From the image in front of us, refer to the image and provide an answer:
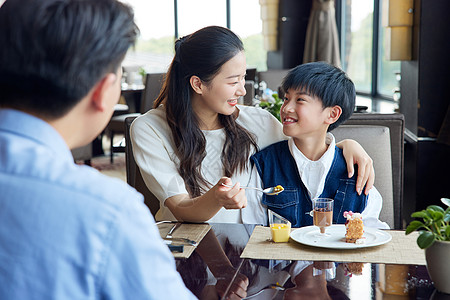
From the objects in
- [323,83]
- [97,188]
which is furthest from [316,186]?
[97,188]

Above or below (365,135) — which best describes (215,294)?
below

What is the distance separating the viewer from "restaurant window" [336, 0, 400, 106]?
16.9ft

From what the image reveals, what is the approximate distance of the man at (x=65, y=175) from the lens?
58cm

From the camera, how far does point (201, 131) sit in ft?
6.29

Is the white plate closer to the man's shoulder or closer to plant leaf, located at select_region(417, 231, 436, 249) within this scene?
plant leaf, located at select_region(417, 231, 436, 249)

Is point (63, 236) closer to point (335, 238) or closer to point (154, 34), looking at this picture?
point (335, 238)

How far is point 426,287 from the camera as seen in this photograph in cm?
112

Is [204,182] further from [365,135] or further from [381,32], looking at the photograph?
[381,32]

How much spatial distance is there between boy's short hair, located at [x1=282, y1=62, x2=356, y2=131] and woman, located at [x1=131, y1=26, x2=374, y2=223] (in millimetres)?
145

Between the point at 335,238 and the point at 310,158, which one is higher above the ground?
the point at 310,158

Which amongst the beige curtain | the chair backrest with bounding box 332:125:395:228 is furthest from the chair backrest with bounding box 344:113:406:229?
the beige curtain

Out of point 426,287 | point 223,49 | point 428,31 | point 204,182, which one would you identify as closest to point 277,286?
point 426,287

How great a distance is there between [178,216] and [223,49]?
0.56 metres

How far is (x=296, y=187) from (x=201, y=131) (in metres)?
0.37
